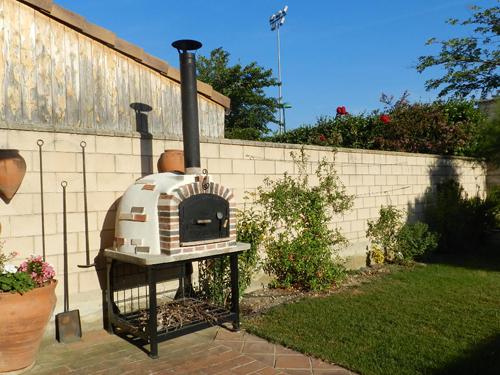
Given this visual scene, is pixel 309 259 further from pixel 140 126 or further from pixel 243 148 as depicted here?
pixel 140 126

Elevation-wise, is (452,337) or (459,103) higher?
(459,103)

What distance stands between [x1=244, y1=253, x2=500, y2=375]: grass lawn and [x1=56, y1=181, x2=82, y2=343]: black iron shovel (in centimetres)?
182

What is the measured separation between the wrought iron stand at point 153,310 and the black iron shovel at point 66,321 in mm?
338

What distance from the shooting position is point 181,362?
4.00 m

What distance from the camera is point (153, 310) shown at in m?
4.11

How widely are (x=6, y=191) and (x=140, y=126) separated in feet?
9.04

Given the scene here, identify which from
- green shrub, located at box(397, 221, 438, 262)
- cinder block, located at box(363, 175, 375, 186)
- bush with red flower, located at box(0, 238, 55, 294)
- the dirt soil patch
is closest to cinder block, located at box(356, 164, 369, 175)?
cinder block, located at box(363, 175, 375, 186)

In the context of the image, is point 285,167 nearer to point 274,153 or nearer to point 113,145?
point 274,153

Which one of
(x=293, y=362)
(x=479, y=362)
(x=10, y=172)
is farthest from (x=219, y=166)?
(x=479, y=362)

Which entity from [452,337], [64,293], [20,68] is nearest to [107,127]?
[20,68]

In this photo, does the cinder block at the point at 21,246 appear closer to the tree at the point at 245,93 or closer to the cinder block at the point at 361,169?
the cinder block at the point at 361,169

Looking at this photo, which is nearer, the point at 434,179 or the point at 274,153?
the point at 274,153

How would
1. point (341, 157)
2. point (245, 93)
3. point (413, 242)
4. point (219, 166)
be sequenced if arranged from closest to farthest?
point (219, 166) → point (341, 157) → point (413, 242) → point (245, 93)

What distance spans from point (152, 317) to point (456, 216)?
7.74 m
